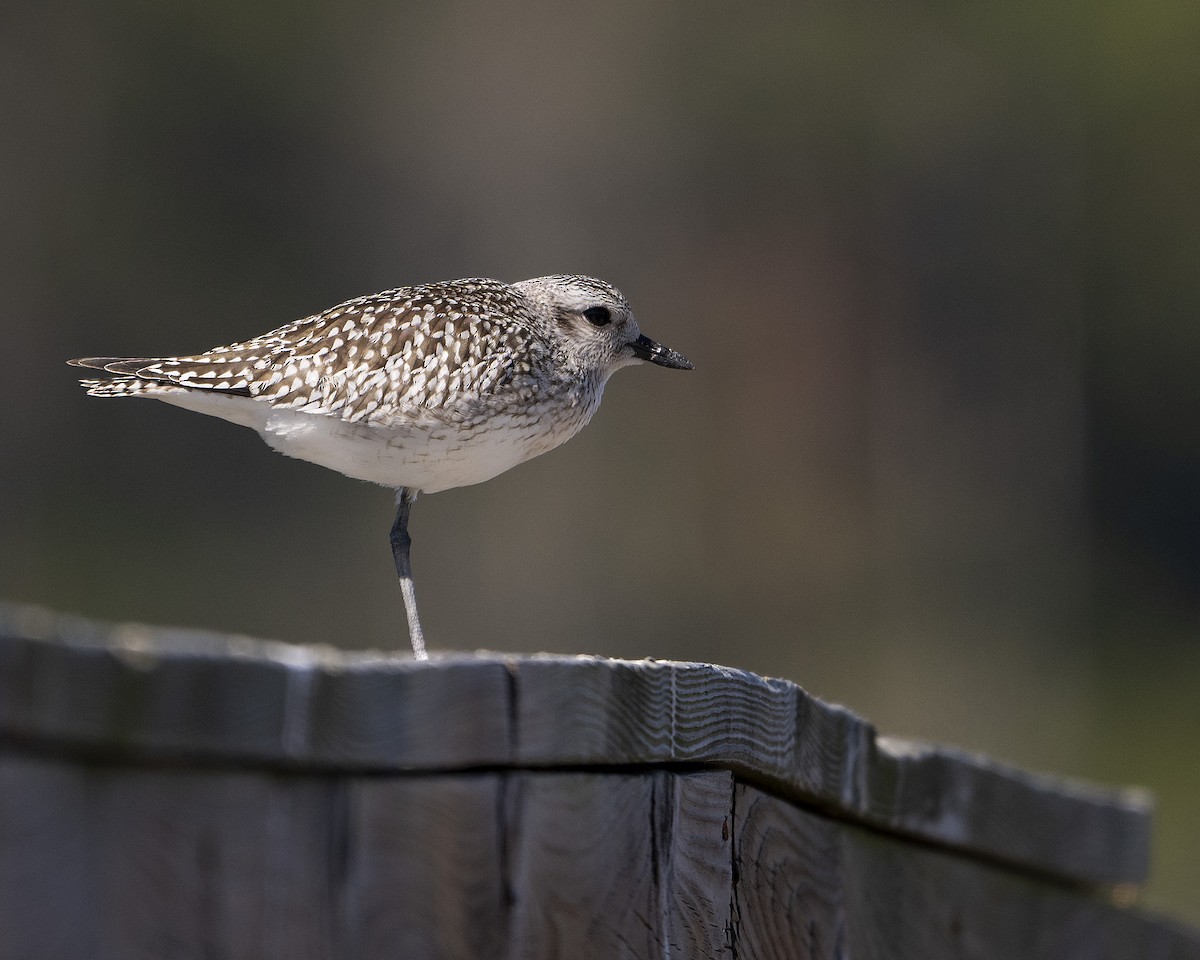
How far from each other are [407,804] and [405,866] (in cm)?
9

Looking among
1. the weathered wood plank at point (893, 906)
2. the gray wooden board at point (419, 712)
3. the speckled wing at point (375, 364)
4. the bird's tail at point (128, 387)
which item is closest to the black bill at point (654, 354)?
the speckled wing at point (375, 364)

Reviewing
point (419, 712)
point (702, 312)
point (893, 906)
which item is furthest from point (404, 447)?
point (702, 312)

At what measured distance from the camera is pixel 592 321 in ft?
21.1

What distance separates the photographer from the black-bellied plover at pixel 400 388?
5.53 metres

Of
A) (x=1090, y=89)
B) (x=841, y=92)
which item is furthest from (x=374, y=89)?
(x=1090, y=89)

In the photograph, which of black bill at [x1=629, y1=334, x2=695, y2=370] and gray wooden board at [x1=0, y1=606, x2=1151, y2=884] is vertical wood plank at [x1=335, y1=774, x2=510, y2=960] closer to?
gray wooden board at [x1=0, y1=606, x2=1151, y2=884]

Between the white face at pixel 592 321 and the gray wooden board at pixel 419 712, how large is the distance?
8.56 ft

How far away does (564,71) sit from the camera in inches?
1150

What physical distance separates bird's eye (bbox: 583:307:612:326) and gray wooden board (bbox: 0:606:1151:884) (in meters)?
2.72

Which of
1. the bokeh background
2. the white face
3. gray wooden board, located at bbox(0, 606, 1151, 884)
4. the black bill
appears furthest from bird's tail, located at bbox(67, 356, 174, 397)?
the bokeh background

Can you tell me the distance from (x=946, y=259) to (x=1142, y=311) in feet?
11.2

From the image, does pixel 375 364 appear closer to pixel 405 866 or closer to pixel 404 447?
pixel 404 447

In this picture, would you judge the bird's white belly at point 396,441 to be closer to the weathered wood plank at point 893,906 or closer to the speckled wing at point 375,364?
the speckled wing at point 375,364

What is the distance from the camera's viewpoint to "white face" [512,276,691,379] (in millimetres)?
6359
